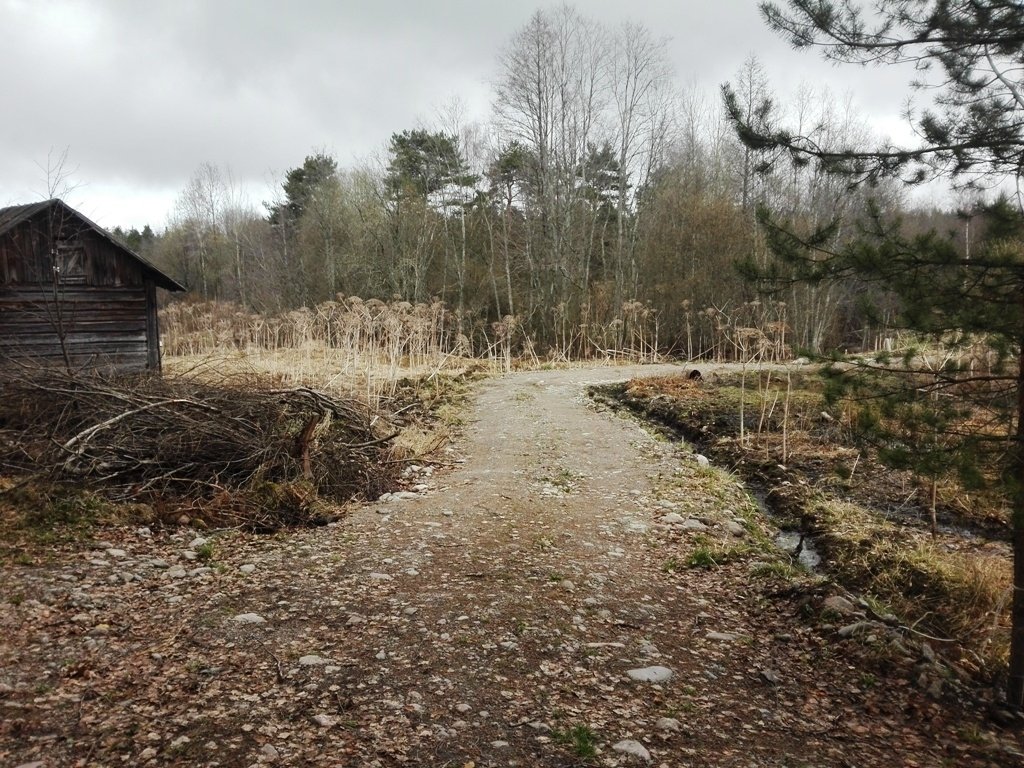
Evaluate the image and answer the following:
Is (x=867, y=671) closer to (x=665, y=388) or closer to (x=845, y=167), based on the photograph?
(x=845, y=167)

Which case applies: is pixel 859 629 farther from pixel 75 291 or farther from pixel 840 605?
pixel 75 291

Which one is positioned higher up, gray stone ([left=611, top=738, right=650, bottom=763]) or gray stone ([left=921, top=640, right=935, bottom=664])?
gray stone ([left=921, top=640, right=935, bottom=664])

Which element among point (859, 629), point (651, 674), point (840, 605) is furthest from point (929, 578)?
point (651, 674)

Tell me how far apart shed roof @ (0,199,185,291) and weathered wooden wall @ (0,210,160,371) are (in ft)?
0.56

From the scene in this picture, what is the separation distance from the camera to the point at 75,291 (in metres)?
11.7

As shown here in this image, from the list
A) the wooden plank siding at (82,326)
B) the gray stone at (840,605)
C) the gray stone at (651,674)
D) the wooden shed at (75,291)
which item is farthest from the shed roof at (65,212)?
the gray stone at (840,605)

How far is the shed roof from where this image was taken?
1045cm

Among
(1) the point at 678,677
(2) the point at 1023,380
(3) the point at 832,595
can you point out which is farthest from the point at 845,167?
(1) the point at 678,677

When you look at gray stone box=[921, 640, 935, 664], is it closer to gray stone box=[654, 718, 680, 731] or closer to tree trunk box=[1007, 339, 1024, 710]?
tree trunk box=[1007, 339, 1024, 710]

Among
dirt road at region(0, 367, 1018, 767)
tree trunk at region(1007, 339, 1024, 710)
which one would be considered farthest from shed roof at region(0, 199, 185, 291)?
tree trunk at region(1007, 339, 1024, 710)

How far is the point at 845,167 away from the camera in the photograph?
3434mm

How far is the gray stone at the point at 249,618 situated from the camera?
3.60 metres

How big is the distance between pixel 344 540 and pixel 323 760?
2.73m

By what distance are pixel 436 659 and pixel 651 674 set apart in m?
1.13
